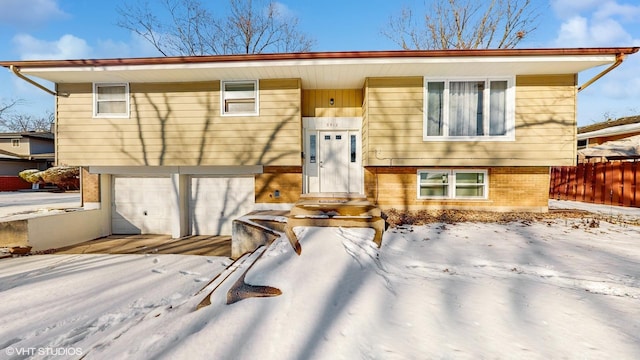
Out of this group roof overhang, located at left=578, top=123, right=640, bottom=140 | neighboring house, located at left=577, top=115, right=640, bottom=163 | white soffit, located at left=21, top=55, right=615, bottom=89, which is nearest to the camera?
white soffit, located at left=21, top=55, right=615, bottom=89

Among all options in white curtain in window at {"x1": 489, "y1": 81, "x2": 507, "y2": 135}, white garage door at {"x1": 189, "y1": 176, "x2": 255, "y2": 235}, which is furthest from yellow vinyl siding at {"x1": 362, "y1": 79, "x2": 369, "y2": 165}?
white garage door at {"x1": 189, "y1": 176, "x2": 255, "y2": 235}

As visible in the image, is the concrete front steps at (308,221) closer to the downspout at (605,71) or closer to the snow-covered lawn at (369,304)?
the snow-covered lawn at (369,304)

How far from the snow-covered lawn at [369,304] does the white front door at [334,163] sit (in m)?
3.29

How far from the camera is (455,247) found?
4.56 metres

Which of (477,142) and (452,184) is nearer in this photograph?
(477,142)

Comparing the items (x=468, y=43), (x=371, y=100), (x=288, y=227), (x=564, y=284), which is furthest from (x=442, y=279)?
(x=468, y=43)

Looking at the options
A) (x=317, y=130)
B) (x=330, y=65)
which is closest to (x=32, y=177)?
(x=317, y=130)

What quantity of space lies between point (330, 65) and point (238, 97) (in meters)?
3.01

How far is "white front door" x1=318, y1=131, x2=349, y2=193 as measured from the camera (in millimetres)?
8320

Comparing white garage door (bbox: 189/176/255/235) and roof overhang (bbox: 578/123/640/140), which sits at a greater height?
roof overhang (bbox: 578/123/640/140)

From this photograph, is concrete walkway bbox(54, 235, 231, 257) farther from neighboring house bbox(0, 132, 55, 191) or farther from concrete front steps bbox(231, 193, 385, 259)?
neighboring house bbox(0, 132, 55, 191)

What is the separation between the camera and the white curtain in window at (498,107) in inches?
287

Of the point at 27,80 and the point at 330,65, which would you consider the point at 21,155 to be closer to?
the point at 27,80

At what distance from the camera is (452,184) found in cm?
785
